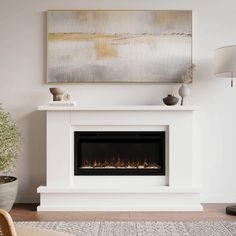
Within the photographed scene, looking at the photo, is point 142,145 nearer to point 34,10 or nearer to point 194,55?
point 194,55

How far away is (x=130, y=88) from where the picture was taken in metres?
4.00

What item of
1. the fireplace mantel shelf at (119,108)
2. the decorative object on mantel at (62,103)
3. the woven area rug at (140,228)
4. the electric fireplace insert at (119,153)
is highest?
the decorative object on mantel at (62,103)

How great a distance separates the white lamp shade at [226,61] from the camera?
3.50 metres

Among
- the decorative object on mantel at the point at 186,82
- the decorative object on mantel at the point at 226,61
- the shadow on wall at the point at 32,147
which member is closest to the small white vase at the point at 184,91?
the decorative object on mantel at the point at 186,82

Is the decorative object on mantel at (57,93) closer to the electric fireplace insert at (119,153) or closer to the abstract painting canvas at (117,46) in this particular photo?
the abstract painting canvas at (117,46)

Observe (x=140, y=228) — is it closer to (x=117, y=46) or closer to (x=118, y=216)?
(x=118, y=216)

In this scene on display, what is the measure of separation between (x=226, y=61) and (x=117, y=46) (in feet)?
3.67

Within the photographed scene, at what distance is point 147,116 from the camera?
371 cm

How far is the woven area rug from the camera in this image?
115 inches

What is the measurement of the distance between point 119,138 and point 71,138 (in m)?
0.47

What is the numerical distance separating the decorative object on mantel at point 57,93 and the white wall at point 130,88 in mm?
252

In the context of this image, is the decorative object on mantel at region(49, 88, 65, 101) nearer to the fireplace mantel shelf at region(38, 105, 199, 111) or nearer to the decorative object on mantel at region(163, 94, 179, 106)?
the fireplace mantel shelf at region(38, 105, 199, 111)

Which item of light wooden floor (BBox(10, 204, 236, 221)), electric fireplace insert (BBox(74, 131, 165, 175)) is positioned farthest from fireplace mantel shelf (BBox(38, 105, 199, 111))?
light wooden floor (BBox(10, 204, 236, 221))

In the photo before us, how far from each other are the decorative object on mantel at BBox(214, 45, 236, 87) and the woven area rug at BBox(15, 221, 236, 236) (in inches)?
53.3
